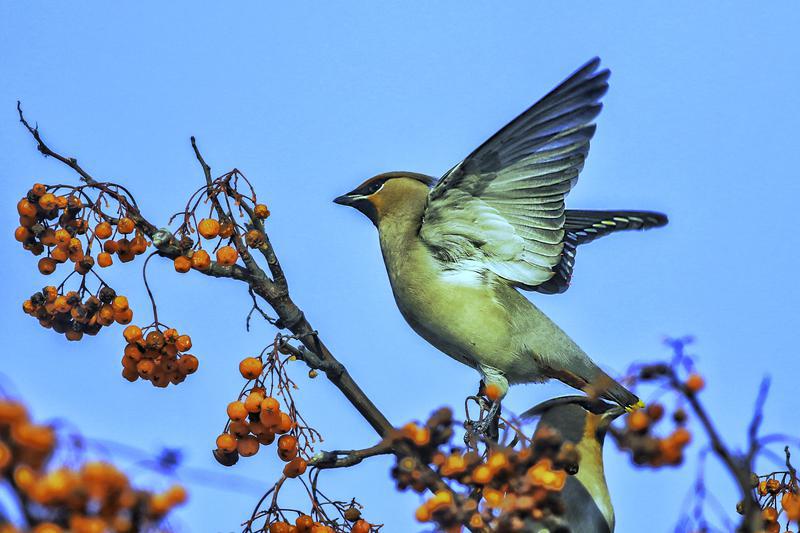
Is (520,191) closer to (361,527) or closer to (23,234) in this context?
(361,527)

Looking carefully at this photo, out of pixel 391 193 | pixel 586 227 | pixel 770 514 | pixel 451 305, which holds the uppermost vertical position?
pixel 586 227

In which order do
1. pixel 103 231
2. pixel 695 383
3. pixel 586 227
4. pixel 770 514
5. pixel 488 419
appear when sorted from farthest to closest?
pixel 586 227
pixel 488 419
pixel 770 514
pixel 103 231
pixel 695 383

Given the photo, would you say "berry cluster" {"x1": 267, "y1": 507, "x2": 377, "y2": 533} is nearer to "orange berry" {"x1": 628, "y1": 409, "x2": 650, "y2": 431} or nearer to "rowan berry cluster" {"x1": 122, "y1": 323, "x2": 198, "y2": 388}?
"rowan berry cluster" {"x1": 122, "y1": 323, "x2": 198, "y2": 388}

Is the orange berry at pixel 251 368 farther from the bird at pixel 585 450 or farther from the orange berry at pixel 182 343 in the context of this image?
the bird at pixel 585 450

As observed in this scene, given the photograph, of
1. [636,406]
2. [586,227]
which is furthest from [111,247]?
[586,227]

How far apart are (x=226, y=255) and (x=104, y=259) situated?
490mm

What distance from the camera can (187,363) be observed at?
3.77 meters

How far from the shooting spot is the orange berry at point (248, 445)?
12.0 ft

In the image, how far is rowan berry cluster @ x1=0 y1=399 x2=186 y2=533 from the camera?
1.71 meters

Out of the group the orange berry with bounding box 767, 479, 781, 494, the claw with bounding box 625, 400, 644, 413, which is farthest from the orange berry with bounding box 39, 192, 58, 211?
the orange berry with bounding box 767, 479, 781, 494

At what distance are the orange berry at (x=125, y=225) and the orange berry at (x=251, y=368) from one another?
564 mm

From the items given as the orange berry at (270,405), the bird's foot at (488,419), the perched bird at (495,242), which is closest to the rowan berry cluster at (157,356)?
the orange berry at (270,405)

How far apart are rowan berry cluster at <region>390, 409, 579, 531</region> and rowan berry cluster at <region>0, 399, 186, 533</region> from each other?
3.56 feet

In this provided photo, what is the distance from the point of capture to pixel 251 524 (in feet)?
11.8
